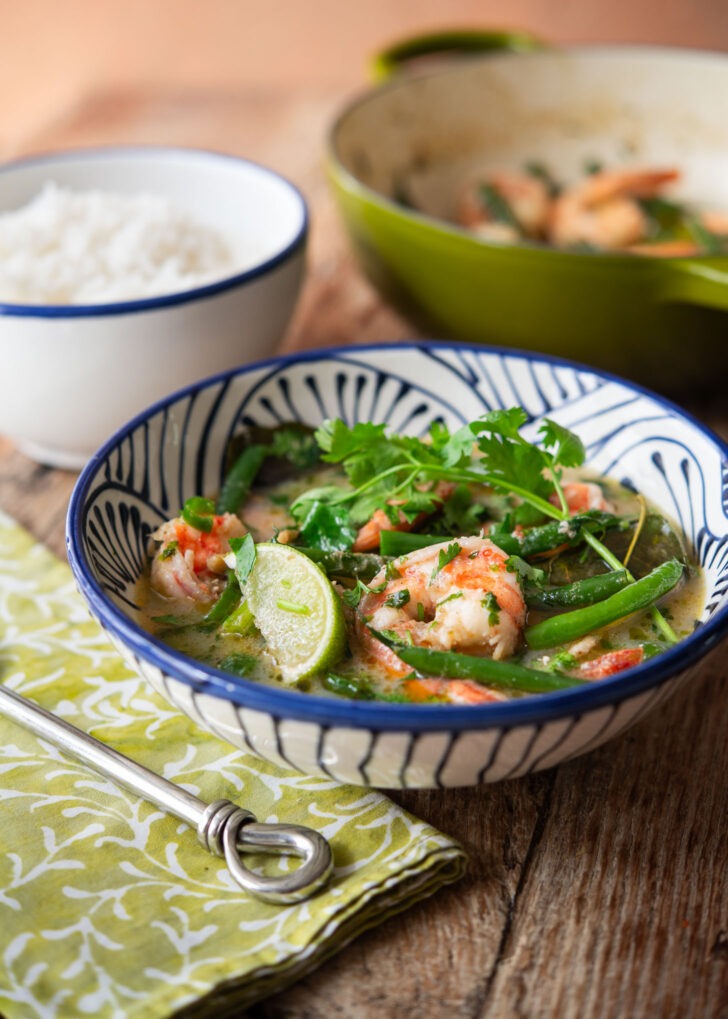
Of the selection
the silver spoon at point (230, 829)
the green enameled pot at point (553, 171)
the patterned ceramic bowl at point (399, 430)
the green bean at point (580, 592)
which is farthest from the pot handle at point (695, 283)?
the silver spoon at point (230, 829)

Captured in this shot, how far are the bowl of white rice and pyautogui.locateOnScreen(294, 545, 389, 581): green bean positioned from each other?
685 mm

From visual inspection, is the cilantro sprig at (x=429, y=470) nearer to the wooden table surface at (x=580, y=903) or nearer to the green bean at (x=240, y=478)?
the green bean at (x=240, y=478)

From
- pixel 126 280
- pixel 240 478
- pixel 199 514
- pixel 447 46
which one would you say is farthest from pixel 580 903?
pixel 447 46

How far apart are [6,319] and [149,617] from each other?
735mm

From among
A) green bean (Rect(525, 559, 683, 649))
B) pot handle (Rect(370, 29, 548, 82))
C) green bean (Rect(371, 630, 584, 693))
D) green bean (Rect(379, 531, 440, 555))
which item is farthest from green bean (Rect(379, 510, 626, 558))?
pot handle (Rect(370, 29, 548, 82))

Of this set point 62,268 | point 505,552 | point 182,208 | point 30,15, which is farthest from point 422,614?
point 30,15

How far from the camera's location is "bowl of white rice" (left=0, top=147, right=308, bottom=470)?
2.02 metres

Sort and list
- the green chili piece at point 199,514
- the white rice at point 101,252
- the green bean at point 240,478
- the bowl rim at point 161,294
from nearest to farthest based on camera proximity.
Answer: the green chili piece at point 199,514, the green bean at point 240,478, the bowl rim at point 161,294, the white rice at point 101,252

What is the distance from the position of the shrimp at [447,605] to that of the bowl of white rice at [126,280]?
81 centimetres

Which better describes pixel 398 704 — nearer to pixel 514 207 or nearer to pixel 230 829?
pixel 230 829

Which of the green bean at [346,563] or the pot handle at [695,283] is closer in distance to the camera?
the green bean at [346,563]

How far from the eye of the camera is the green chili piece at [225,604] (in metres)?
1.54

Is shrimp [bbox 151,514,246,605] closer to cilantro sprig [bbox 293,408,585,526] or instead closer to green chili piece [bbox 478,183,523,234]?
cilantro sprig [bbox 293,408,585,526]

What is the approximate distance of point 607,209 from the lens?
2803 mm
